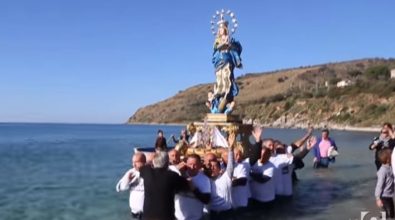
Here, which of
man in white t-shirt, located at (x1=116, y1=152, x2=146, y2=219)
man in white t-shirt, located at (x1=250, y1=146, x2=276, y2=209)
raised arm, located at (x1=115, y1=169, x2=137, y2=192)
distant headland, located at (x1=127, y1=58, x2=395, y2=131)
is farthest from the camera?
distant headland, located at (x1=127, y1=58, x2=395, y2=131)

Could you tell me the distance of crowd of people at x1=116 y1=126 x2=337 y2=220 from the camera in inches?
244

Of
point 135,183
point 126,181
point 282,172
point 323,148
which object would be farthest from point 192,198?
point 323,148

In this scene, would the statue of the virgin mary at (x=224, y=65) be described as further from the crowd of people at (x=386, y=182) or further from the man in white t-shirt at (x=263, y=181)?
the crowd of people at (x=386, y=182)

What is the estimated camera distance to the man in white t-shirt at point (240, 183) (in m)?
10.0

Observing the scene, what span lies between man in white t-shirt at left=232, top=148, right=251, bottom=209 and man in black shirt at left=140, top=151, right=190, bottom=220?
3.83 metres

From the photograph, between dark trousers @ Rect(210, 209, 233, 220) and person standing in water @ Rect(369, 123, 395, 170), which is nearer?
dark trousers @ Rect(210, 209, 233, 220)

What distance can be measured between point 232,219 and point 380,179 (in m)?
3.12

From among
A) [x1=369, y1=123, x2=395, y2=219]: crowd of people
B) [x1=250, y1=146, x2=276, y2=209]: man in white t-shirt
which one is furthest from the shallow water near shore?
[x1=369, y1=123, x2=395, y2=219]: crowd of people

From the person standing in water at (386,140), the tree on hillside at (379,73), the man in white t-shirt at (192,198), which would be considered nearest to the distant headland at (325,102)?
the tree on hillside at (379,73)

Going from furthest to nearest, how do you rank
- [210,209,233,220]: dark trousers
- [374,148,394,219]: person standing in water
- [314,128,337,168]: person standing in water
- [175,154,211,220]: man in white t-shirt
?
1. [314,128,337,168]: person standing in water
2. [210,209,233,220]: dark trousers
3. [374,148,394,219]: person standing in water
4. [175,154,211,220]: man in white t-shirt

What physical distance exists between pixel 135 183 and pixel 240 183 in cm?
245

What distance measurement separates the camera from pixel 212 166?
370 inches

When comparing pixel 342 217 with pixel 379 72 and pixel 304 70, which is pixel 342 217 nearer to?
pixel 379 72

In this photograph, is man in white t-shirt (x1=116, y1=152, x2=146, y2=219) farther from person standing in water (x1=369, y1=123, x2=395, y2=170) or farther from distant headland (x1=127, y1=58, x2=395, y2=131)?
distant headland (x1=127, y1=58, x2=395, y2=131)
